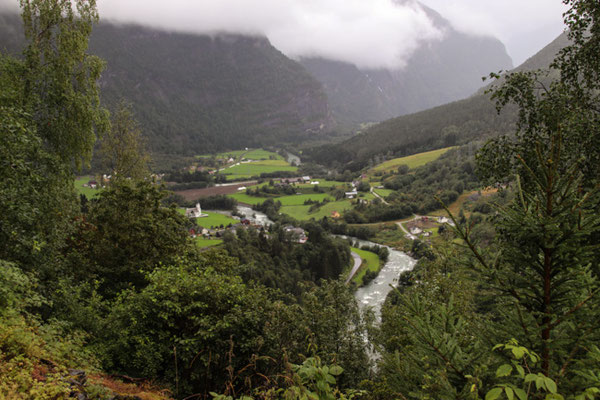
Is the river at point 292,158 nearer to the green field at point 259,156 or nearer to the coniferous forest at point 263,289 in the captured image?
the green field at point 259,156

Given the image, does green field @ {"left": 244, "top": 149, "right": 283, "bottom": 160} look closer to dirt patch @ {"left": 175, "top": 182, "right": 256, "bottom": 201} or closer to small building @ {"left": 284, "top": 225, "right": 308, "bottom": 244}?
dirt patch @ {"left": 175, "top": 182, "right": 256, "bottom": 201}

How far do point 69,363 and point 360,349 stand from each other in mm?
7728

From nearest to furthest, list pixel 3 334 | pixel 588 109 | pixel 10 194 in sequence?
pixel 3 334 → pixel 588 109 → pixel 10 194

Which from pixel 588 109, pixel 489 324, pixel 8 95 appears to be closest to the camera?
pixel 489 324

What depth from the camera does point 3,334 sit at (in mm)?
5973

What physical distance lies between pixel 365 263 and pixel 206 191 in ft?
209

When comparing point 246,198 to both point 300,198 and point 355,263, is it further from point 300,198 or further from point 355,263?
point 355,263

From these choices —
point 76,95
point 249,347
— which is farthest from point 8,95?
point 249,347

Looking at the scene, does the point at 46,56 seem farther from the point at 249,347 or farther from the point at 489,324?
the point at 489,324

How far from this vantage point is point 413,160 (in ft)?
389

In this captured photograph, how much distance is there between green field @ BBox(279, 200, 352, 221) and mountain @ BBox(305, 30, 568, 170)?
152ft

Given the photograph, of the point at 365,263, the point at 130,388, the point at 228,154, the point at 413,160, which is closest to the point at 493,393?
the point at 130,388

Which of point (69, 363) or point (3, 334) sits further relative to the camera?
point (69, 363)

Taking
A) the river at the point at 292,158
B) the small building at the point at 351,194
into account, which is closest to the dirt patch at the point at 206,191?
the small building at the point at 351,194
